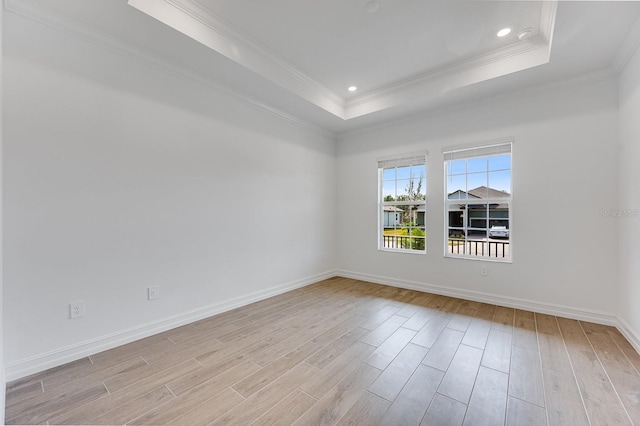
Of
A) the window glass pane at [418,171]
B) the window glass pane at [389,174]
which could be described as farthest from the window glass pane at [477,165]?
the window glass pane at [389,174]

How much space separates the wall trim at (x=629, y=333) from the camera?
230 centimetres

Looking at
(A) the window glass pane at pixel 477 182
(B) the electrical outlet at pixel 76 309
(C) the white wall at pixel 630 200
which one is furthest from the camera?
(A) the window glass pane at pixel 477 182

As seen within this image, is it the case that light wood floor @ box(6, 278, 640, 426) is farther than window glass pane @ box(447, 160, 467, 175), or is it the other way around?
window glass pane @ box(447, 160, 467, 175)

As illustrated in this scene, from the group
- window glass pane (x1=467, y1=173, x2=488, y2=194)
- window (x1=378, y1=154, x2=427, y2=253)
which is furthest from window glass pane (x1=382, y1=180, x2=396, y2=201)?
window glass pane (x1=467, y1=173, x2=488, y2=194)

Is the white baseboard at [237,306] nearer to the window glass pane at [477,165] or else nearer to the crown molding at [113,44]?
the window glass pane at [477,165]

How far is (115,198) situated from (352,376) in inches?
97.8

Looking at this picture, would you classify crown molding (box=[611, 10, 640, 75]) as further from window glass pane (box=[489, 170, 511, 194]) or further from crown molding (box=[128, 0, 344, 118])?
crown molding (box=[128, 0, 344, 118])

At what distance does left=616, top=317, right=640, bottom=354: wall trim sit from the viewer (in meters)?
2.30

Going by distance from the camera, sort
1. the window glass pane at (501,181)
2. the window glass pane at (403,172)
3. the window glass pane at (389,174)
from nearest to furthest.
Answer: the window glass pane at (501,181) → the window glass pane at (403,172) → the window glass pane at (389,174)

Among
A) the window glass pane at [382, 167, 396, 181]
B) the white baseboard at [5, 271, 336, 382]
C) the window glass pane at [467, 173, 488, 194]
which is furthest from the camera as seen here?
the window glass pane at [382, 167, 396, 181]

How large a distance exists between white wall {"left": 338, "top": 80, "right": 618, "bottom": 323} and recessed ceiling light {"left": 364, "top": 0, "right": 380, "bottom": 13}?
2077 millimetres

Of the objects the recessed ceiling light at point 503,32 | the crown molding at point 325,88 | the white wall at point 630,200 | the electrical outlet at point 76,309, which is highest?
the recessed ceiling light at point 503,32

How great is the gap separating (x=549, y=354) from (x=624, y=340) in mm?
928

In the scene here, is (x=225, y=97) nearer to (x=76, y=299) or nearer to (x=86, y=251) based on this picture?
(x=86, y=251)
